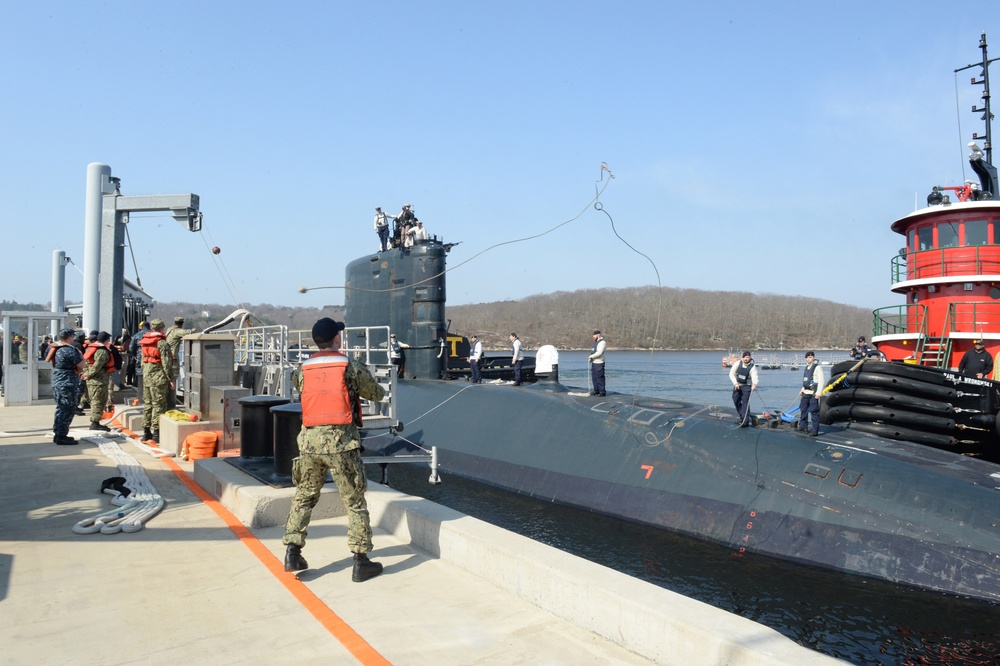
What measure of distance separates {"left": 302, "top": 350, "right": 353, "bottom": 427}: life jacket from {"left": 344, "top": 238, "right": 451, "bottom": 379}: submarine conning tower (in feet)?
38.3

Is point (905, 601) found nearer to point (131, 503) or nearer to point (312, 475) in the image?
point (312, 475)

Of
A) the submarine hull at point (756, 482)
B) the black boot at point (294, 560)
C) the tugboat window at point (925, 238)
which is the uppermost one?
the tugboat window at point (925, 238)

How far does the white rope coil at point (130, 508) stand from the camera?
6.02m

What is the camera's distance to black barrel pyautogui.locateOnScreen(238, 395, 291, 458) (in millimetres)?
7949

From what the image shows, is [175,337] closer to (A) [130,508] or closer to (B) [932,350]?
(A) [130,508]

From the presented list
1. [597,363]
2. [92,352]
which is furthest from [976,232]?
[92,352]

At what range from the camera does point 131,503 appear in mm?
6820

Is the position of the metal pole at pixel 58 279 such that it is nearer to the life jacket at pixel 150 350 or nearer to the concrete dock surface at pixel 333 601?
the life jacket at pixel 150 350

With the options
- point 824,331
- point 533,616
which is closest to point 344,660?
point 533,616

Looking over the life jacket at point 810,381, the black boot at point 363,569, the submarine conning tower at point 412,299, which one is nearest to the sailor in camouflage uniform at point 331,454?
the black boot at point 363,569

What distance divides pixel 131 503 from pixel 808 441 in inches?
327

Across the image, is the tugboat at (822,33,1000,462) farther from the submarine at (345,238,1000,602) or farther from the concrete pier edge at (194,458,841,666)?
the concrete pier edge at (194,458,841,666)

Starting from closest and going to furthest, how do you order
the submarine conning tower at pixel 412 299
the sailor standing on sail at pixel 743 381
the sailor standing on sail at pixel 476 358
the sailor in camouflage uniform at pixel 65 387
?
the sailor in camouflage uniform at pixel 65 387 → the sailor standing on sail at pixel 743 381 → the sailor standing on sail at pixel 476 358 → the submarine conning tower at pixel 412 299

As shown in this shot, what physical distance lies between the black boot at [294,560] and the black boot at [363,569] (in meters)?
0.36
